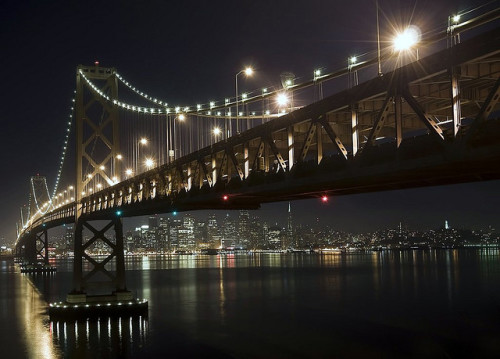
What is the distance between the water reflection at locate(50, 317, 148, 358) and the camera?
3600 cm

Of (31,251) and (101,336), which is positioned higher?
(31,251)

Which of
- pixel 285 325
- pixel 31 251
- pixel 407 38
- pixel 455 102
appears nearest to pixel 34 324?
pixel 285 325

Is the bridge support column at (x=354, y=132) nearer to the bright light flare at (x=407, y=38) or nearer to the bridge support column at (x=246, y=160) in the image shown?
the bright light flare at (x=407, y=38)

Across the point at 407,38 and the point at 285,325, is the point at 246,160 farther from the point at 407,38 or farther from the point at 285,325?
the point at 285,325

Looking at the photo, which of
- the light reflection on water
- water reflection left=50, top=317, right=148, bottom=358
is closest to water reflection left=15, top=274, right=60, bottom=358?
the light reflection on water

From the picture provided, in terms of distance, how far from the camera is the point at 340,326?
1855 inches

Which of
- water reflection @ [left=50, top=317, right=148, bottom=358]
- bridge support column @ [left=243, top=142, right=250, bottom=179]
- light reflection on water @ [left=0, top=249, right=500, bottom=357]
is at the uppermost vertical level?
bridge support column @ [left=243, top=142, right=250, bottom=179]

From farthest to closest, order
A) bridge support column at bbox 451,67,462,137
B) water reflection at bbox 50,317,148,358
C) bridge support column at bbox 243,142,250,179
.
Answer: water reflection at bbox 50,317,148,358 → bridge support column at bbox 243,142,250,179 → bridge support column at bbox 451,67,462,137

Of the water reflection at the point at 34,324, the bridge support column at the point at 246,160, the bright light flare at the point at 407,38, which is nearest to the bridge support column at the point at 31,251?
the water reflection at the point at 34,324

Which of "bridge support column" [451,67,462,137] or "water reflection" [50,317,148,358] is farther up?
"bridge support column" [451,67,462,137]

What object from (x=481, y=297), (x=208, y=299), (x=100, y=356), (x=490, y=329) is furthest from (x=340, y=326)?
(x=481, y=297)

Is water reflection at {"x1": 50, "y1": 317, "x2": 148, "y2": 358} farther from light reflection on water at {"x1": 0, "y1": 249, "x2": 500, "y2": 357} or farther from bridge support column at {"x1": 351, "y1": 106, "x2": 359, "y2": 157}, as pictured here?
bridge support column at {"x1": 351, "y1": 106, "x2": 359, "y2": 157}

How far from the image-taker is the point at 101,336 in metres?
38.4

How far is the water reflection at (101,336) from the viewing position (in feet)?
118
